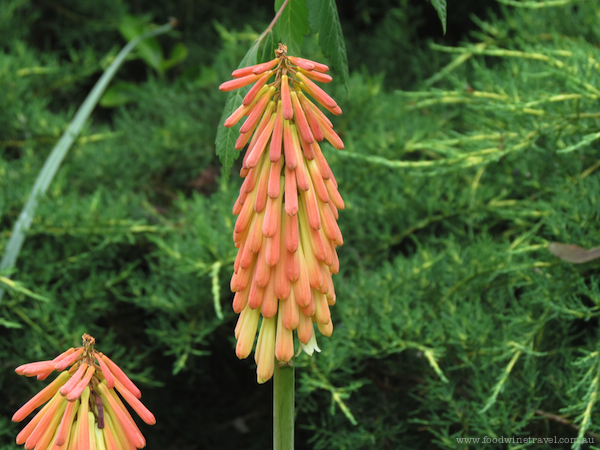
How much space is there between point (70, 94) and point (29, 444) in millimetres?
2912

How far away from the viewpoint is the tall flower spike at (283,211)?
2.89 ft

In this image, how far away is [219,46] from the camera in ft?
12.1

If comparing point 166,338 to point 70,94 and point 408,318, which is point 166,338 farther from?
point 70,94

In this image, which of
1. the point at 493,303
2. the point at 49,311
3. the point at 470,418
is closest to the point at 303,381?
the point at 470,418

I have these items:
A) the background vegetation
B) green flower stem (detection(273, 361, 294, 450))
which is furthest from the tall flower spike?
the background vegetation

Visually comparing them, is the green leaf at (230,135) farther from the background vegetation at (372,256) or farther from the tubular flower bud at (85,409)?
the background vegetation at (372,256)

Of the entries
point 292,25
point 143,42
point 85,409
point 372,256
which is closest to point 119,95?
point 143,42

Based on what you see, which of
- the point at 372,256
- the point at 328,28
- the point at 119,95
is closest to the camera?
the point at 328,28

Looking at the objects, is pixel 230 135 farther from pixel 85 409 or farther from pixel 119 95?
pixel 119 95

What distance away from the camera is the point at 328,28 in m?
0.94

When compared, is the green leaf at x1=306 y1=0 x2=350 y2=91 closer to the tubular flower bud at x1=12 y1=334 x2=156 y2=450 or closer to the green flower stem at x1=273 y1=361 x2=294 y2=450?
the green flower stem at x1=273 y1=361 x2=294 y2=450

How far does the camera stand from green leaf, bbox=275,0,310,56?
0.97 m

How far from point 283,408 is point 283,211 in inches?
12.5

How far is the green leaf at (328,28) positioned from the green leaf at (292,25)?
50mm
